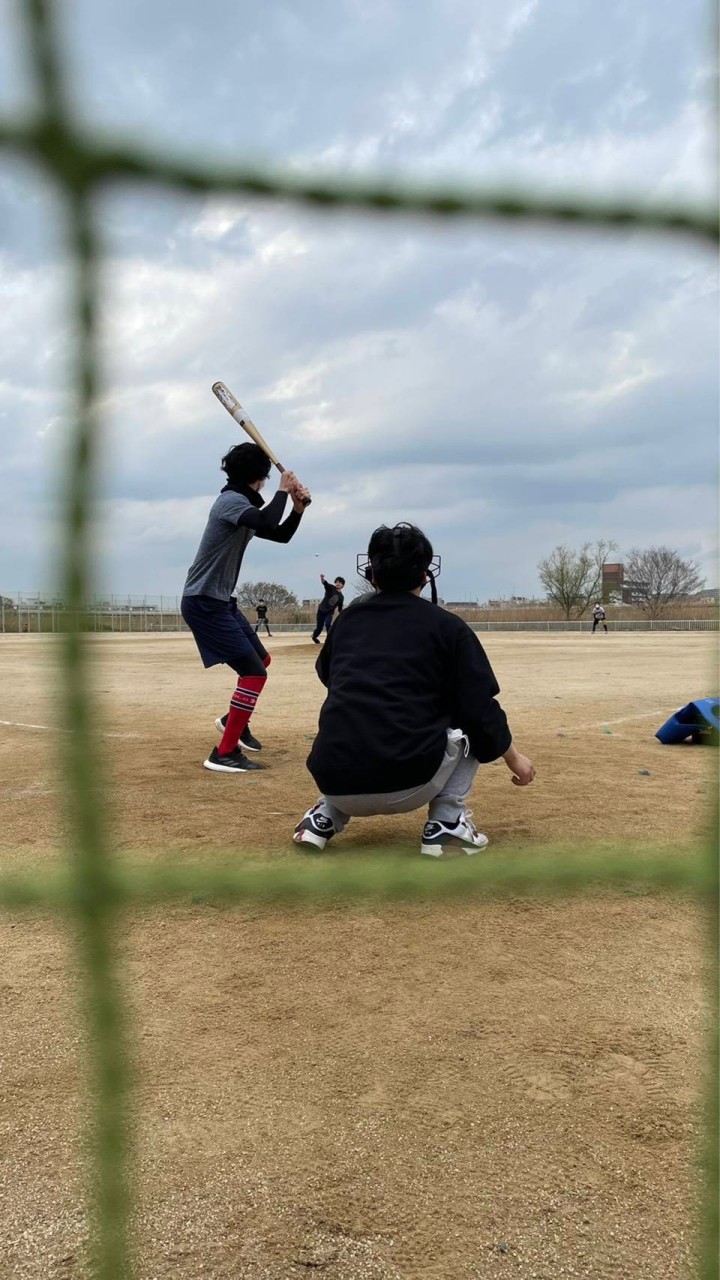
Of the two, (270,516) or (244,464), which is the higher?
(244,464)

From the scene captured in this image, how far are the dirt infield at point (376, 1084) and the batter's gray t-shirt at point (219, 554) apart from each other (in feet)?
5.37

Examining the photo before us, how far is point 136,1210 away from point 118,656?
50.8 ft

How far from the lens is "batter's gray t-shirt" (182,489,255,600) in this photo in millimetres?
4535

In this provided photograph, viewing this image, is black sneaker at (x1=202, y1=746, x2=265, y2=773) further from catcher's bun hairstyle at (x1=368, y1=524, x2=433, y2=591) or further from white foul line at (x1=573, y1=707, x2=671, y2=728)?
white foul line at (x1=573, y1=707, x2=671, y2=728)

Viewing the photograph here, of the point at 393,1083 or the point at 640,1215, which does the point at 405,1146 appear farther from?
the point at 640,1215

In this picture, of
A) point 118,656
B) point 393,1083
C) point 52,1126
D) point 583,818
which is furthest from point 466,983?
point 118,656

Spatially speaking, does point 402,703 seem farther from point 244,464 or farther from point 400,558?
point 244,464

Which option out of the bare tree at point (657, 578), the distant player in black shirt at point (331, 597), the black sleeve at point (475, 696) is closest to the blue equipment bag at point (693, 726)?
the black sleeve at point (475, 696)

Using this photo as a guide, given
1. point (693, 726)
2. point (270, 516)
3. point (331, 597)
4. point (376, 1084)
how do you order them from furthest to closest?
point (331, 597), point (693, 726), point (270, 516), point (376, 1084)

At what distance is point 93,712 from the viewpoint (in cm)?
107

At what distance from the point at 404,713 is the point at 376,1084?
1.27 meters

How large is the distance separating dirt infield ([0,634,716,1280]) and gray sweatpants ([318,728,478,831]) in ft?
0.87

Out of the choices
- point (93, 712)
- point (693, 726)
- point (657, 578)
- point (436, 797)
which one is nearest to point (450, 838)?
point (436, 797)

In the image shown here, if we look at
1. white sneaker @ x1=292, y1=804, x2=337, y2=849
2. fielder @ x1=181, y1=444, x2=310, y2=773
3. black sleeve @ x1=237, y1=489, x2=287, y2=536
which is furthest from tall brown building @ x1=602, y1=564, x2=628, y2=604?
white sneaker @ x1=292, y1=804, x2=337, y2=849
